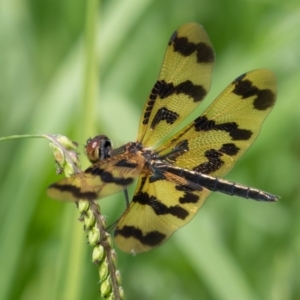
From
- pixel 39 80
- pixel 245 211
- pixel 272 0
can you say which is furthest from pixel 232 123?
pixel 39 80

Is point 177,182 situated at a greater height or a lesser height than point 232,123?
lesser

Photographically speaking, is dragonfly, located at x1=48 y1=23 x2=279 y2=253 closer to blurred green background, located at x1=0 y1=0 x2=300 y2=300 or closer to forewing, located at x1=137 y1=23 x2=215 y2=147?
forewing, located at x1=137 y1=23 x2=215 y2=147

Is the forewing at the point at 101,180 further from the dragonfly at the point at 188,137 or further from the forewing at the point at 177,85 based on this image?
the forewing at the point at 177,85

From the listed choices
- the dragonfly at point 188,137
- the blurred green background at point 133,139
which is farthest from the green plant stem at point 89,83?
the blurred green background at point 133,139

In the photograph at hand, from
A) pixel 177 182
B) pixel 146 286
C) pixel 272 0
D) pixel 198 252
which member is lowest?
pixel 146 286

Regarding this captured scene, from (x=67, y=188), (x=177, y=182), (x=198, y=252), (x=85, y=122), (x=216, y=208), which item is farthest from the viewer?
(x=216, y=208)

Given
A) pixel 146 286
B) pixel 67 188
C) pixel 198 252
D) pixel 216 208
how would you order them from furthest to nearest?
pixel 216 208
pixel 146 286
pixel 198 252
pixel 67 188

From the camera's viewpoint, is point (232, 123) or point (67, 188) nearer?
point (67, 188)

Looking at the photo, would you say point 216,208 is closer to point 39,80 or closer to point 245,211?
point 245,211
